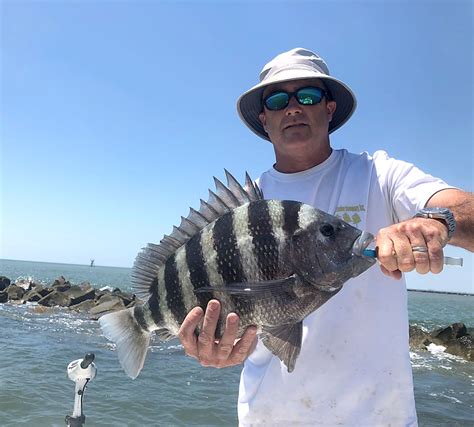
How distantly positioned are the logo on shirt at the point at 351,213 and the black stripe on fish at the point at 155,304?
3.80ft

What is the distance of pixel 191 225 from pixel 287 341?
2.66 feet

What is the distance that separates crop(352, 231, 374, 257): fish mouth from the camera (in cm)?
193

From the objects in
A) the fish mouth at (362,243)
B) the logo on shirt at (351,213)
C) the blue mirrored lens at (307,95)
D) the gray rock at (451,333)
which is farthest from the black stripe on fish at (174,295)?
the gray rock at (451,333)

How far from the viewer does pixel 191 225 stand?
2.45 meters

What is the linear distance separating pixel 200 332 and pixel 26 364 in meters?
11.3

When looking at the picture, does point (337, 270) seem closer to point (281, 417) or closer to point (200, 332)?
point (200, 332)

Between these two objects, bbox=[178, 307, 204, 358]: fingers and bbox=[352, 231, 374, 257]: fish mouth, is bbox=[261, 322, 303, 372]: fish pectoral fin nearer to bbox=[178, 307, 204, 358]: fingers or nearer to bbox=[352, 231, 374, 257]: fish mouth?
bbox=[178, 307, 204, 358]: fingers

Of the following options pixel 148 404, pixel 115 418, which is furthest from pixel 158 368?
pixel 115 418

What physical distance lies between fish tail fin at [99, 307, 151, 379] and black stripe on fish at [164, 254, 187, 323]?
33 cm

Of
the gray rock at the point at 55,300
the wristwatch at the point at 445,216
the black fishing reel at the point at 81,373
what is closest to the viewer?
the wristwatch at the point at 445,216

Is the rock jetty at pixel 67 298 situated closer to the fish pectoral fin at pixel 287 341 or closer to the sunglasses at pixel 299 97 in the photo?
the sunglasses at pixel 299 97

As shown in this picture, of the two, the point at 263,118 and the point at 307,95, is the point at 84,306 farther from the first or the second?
the point at 307,95

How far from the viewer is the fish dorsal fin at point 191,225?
238 cm

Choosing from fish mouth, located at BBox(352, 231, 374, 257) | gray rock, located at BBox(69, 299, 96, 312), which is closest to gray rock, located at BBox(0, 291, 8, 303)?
gray rock, located at BBox(69, 299, 96, 312)
